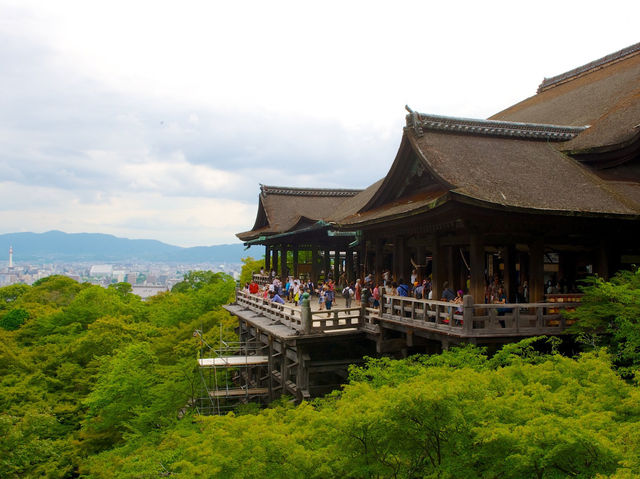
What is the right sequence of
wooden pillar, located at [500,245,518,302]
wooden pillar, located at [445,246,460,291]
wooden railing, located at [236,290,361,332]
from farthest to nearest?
wooden railing, located at [236,290,361,332] < wooden pillar, located at [445,246,460,291] < wooden pillar, located at [500,245,518,302]

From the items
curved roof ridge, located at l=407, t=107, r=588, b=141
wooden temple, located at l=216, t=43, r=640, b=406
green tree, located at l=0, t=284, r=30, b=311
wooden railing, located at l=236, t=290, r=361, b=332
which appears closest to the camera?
wooden temple, located at l=216, t=43, r=640, b=406

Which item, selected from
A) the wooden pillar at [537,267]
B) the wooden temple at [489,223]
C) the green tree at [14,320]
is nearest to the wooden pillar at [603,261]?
the wooden temple at [489,223]

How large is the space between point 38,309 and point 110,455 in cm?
3595

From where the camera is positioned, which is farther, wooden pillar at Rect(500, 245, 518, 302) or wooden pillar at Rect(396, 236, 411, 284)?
wooden pillar at Rect(396, 236, 411, 284)

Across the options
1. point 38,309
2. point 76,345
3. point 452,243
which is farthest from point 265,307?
point 38,309

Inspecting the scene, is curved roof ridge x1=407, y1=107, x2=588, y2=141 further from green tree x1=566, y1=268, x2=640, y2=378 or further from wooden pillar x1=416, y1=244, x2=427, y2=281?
green tree x1=566, y1=268, x2=640, y2=378

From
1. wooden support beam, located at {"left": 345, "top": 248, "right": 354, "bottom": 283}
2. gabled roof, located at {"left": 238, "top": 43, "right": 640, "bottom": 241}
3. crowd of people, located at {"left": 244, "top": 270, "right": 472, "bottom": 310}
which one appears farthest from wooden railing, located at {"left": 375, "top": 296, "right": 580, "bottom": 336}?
wooden support beam, located at {"left": 345, "top": 248, "right": 354, "bottom": 283}

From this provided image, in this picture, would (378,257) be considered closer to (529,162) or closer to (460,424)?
(529,162)

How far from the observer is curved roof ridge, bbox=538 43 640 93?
2472 centimetres

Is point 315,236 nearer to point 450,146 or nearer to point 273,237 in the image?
point 273,237

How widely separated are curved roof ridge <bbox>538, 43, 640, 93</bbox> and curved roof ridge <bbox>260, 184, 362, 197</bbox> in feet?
45.5

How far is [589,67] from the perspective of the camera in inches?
1062

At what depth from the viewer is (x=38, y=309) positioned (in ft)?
164

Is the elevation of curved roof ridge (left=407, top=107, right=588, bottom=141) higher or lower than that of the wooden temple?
higher
